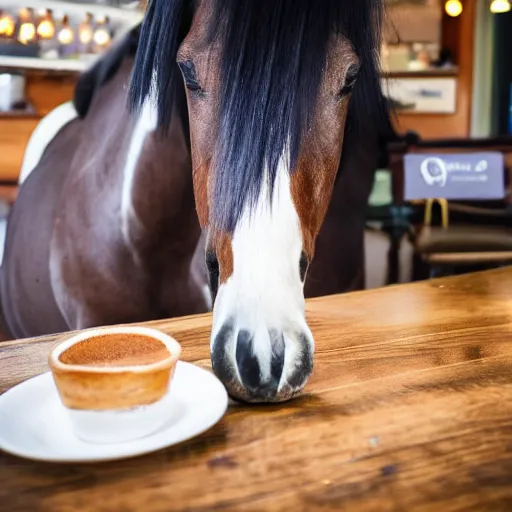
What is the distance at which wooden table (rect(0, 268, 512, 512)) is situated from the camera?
0.33m

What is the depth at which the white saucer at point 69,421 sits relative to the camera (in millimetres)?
346

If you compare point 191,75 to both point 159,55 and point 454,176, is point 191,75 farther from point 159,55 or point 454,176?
point 454,176

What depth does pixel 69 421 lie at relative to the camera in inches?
15.8

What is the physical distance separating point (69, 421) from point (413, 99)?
373cm

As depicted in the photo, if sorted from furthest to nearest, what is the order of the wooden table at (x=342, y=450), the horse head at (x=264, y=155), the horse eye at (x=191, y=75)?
the horse eye at (x=191, y=75)
the horse head at (x=264, y=155)
the wooden table at (x=342, y=450)

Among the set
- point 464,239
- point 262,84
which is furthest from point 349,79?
point 464,239

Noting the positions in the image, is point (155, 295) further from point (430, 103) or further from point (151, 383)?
point (430, 103)

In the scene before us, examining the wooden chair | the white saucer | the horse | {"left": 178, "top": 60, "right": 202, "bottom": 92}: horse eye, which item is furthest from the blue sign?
the white saucer

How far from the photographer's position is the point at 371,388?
19.4 inches

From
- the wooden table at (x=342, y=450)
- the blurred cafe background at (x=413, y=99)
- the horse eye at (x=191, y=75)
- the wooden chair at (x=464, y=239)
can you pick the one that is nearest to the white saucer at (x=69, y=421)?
the wooden table at (x=342, y=450)

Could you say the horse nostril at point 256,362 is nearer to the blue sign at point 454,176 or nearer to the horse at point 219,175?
the horse at point 219,175

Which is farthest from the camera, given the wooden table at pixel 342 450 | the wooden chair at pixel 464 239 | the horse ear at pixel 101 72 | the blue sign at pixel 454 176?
the wooden chair at pixel 464 239

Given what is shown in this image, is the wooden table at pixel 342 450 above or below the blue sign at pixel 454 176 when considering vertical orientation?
below

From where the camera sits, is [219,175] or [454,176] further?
[454,176]
